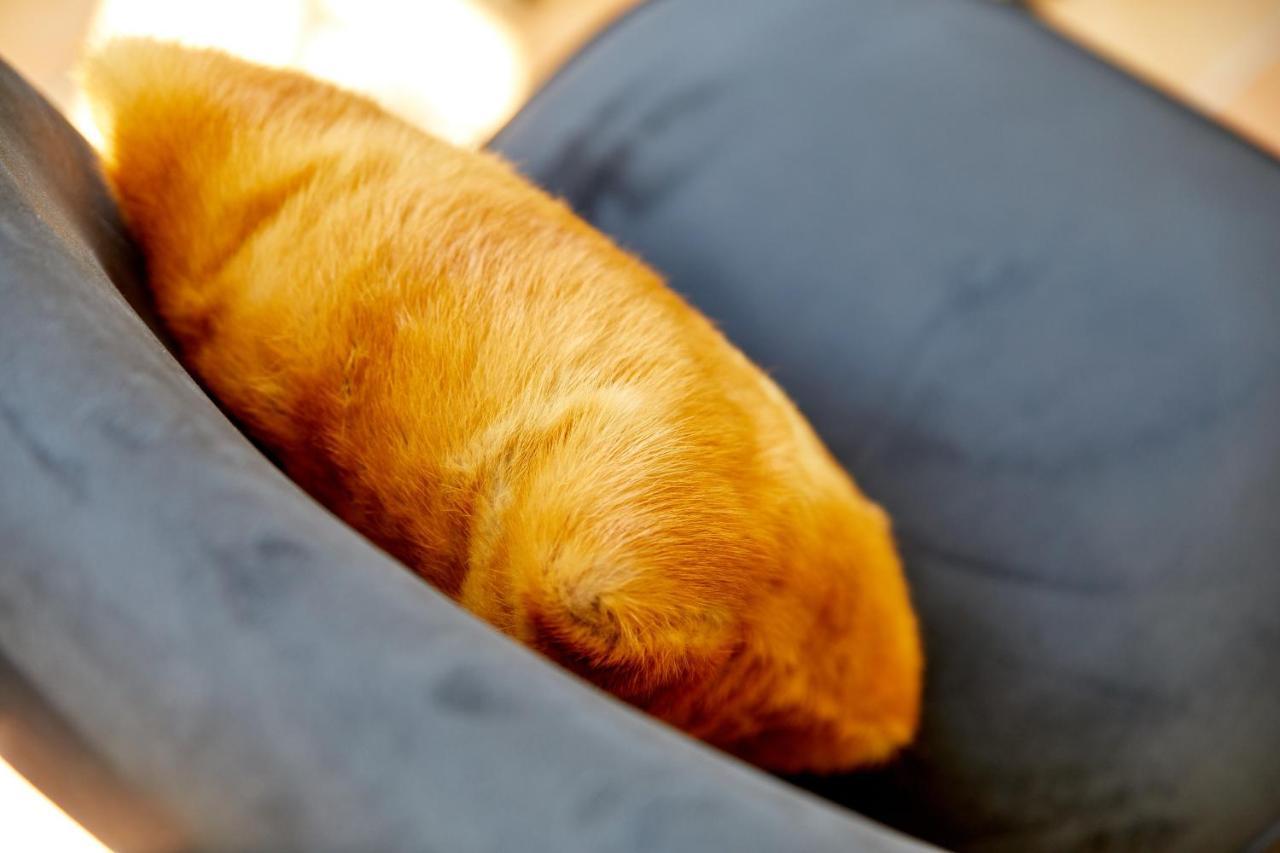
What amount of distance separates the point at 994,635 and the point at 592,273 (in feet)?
1.35

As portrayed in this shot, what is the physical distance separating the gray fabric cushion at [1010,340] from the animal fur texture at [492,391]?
236mm

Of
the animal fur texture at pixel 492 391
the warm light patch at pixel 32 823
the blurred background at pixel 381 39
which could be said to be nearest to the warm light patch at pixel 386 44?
the blurred background at pixel 381 39

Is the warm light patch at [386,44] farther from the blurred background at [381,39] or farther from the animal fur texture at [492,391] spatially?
the animal fur texture at [492,391]

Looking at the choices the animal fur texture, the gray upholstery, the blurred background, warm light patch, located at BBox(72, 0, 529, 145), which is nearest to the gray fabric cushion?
the animal fur texture

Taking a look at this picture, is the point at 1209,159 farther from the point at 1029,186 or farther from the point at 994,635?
the point at 994,635

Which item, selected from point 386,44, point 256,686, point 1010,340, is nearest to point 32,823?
point 256,686

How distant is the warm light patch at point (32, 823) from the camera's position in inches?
12.2

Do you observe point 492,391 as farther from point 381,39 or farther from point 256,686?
point 381,39

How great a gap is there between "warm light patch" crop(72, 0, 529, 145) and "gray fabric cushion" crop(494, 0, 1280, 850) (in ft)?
2.27

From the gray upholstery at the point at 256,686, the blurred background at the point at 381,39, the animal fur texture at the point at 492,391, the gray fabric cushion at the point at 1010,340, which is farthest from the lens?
the blurred background at the point at 381,39

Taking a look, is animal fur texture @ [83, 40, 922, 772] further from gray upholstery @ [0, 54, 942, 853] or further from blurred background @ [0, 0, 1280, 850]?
blurred background @ [0, 0, 1280, 850]

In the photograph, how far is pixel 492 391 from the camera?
0.35 m

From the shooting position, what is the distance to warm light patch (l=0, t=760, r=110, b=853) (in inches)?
12.2

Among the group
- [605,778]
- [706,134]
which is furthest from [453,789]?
[706,134]
